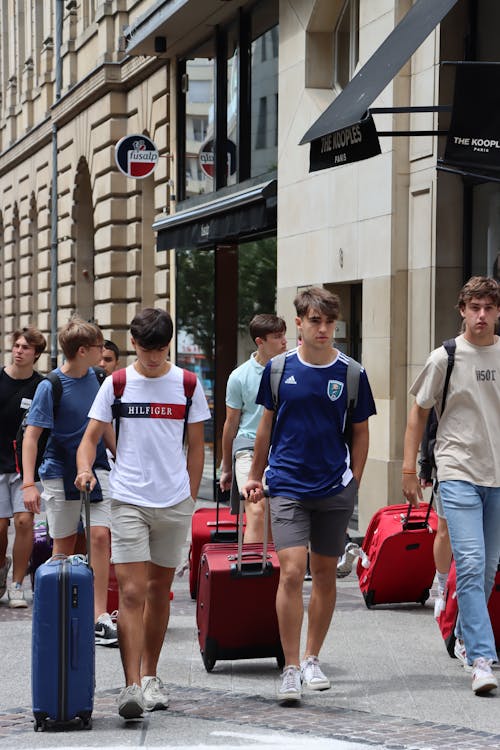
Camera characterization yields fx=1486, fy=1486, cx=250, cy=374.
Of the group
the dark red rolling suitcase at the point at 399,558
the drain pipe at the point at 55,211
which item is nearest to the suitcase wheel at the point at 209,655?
the dark red rolling suitcase at the point at 399,558

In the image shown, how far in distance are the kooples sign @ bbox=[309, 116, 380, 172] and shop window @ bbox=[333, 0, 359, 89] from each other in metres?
4.25

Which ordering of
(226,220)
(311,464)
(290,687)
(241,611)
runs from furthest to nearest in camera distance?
(226,220)
(241,611)
(311,464)
(290,687)

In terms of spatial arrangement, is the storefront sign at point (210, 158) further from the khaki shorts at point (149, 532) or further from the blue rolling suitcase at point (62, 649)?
the blue rolling suitcase at point (62, 649)

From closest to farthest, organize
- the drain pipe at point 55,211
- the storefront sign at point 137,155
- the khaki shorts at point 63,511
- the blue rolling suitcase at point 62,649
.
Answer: the blue rolling suitcase at point 62,649
the khaki shorts at point 63,511
the storefront sign at point 137,155
the drain pipe at point 55,211

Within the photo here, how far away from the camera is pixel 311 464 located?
6801 mm

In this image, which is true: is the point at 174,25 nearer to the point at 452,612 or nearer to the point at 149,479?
the point at 452,612

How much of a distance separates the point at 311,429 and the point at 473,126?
9.85 ft

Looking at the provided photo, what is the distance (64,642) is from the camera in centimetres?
602

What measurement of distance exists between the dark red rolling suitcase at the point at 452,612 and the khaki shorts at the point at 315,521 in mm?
814

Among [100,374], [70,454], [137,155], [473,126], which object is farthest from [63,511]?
[137,155]

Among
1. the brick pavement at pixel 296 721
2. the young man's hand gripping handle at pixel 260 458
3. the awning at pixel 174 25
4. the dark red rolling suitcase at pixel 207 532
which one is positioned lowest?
the brick pavement at pixel 296 721

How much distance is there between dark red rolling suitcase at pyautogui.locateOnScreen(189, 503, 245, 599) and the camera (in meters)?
9.09

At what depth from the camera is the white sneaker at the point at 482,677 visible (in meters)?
6.68

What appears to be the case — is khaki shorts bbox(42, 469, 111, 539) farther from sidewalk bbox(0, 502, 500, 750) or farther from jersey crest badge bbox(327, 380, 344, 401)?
jersey crest badge bbox(327, 380, 344, 401)
